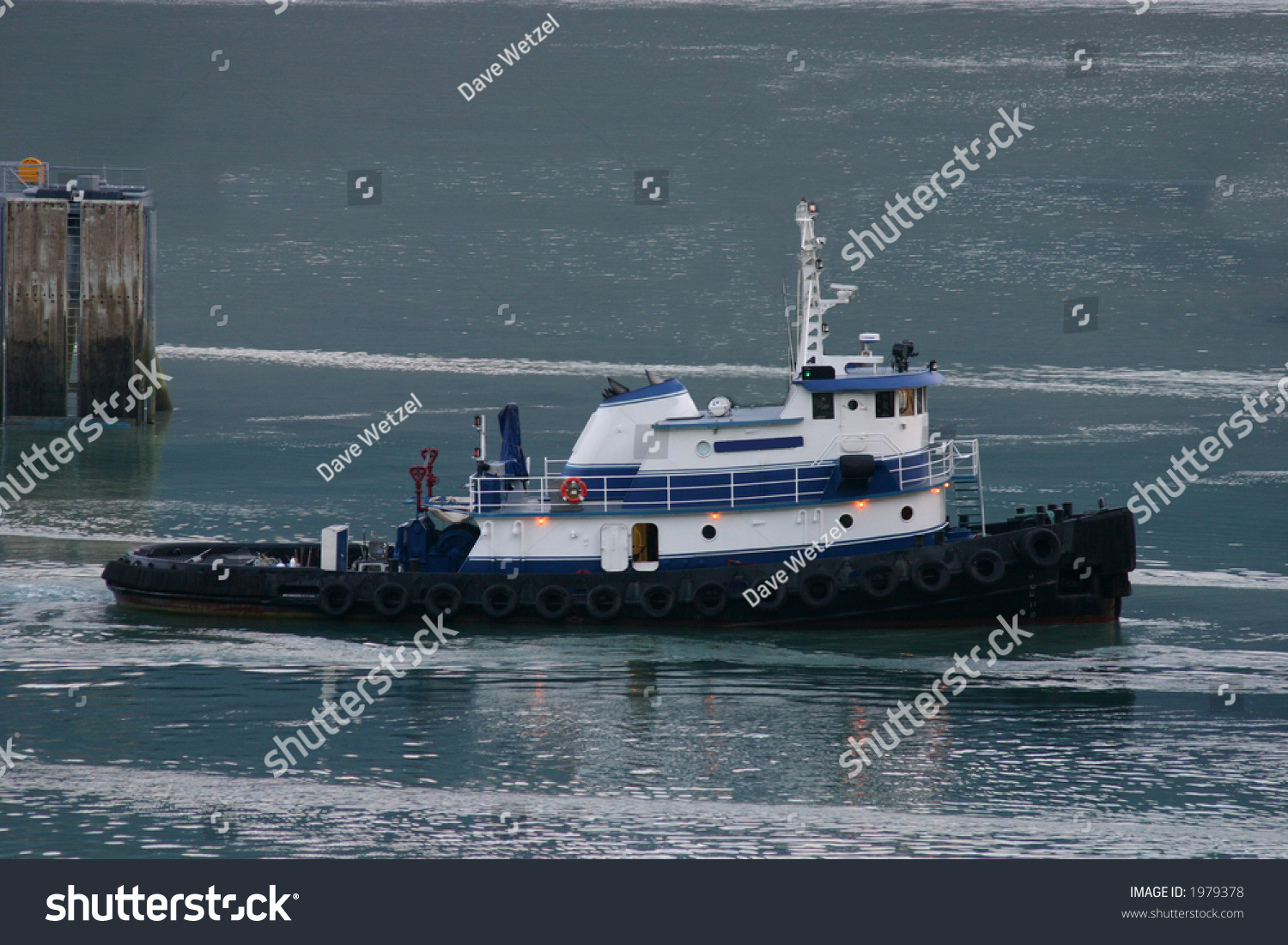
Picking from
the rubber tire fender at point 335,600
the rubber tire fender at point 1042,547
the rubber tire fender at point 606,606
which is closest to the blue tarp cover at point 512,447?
the rubber tire fender at point 606,606

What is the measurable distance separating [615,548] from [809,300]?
4741mm

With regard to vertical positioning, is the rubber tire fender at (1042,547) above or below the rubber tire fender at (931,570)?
above

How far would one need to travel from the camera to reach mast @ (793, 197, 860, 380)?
2336 centimetres

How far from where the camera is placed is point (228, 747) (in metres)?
19.1

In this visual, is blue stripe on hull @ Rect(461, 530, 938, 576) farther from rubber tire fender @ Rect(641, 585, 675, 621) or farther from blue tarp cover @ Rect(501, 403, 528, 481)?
blue tarp cover @ Rect(501, 403, 528, 481)

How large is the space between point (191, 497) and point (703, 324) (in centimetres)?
3179

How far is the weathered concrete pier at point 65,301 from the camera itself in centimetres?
4262

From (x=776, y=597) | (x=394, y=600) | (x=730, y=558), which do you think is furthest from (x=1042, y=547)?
(x=394, y=600)

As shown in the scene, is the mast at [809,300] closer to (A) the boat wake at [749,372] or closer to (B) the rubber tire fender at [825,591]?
(B) the rubber tire fender at [825,591]

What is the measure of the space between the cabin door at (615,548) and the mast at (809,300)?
3.51 metres

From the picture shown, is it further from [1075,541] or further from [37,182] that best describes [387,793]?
[37,182]

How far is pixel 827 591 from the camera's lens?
23.4 metres

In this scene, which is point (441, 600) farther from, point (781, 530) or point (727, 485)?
point (781, 530)

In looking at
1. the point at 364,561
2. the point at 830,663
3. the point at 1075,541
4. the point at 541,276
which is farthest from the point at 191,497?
the point at 541,276
